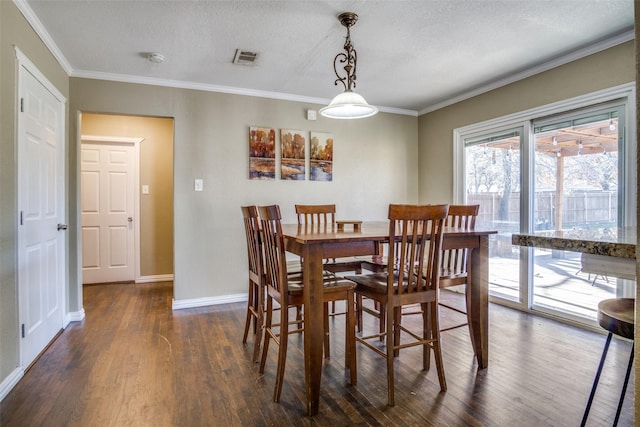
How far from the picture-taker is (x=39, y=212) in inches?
99.1

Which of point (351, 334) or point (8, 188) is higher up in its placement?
point (8, 188)

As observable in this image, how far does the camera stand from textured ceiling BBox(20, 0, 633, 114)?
2324mm

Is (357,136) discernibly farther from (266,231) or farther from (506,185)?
(266,231)

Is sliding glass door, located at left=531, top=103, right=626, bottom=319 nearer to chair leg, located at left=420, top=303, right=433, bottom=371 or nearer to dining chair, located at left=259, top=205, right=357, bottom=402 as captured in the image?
chair leg, located at left=420, top=303, right=433, bottom=371

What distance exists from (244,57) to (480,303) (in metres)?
2.70

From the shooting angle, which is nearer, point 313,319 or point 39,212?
point 313,319

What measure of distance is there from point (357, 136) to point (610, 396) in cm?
348

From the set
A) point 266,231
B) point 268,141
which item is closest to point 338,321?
point 266,231

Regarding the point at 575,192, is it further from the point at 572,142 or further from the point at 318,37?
the point at 318,37

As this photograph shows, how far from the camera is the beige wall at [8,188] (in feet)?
6.46

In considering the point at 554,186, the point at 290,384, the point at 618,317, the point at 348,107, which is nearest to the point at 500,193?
the point at 554,186

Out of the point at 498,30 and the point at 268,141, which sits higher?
the point at 498,30

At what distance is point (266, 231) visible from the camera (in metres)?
2.14

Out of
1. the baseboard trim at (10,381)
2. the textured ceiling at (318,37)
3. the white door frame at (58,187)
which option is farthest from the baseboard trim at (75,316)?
the textured ceiling at (318,37)
